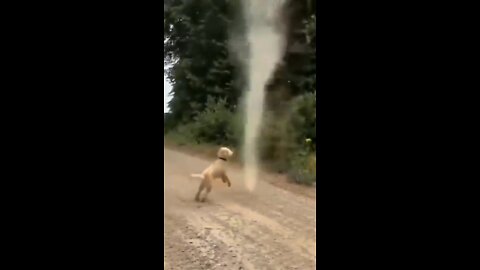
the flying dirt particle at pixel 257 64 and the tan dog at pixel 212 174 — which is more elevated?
the flying dirt particle at pixel 257 64

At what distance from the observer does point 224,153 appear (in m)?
1.26

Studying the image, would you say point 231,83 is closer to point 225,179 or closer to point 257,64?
point 257,64

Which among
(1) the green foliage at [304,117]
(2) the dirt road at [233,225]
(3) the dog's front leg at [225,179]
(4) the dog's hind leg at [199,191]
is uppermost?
(1) the green foliage at [304,117]

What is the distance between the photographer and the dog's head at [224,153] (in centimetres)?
126

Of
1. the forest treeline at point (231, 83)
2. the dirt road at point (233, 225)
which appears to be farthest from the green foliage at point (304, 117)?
the dirt road at point (233, 225)

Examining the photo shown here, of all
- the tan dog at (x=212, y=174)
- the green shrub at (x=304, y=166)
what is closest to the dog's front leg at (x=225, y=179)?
the tan dog at (x=212, y=174)

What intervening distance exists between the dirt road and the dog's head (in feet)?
0.10

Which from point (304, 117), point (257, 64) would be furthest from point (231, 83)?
point (304, 117)

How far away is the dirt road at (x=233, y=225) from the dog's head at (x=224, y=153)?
0.10 ft

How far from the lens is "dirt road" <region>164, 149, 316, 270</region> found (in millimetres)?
1220

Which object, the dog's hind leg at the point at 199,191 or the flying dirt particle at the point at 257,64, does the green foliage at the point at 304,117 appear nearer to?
the flying dirt particle at the point at 257,64
